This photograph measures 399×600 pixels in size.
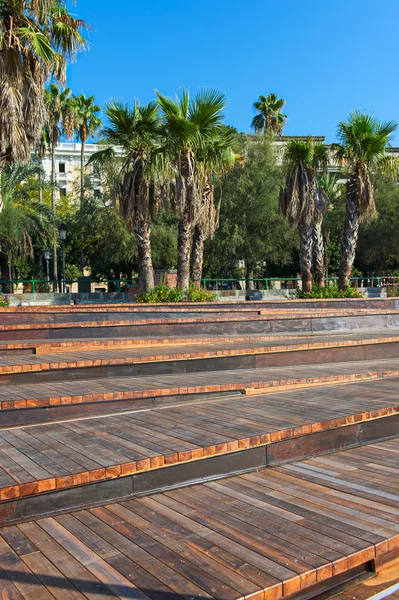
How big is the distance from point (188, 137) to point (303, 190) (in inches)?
234

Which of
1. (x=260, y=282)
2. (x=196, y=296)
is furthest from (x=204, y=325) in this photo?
(x=260, y=282)

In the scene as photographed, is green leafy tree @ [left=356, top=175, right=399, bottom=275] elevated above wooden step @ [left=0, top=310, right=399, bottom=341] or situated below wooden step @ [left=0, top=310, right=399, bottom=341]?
above

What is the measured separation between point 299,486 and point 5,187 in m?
28.1

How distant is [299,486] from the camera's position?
15.3ft

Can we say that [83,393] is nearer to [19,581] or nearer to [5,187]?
[19,581]

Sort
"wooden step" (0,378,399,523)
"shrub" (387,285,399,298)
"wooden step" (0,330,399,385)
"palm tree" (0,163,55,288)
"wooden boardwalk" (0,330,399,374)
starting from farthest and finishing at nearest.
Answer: "palm tree" (0,163,55,288) < "shrub" (387,285,399,298) < "wooden boardwalk" (0,330,399,374) < "wooden step" (0,330,399,385) < "wooden step" (0,378,399,523)

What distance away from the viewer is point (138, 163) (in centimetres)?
1773

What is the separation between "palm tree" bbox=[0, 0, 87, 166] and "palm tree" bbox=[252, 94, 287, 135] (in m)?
34.9

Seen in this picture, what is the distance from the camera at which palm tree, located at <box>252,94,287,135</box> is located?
159 feet

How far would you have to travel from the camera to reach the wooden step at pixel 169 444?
410cm

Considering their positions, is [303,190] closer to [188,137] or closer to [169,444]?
[188,137]

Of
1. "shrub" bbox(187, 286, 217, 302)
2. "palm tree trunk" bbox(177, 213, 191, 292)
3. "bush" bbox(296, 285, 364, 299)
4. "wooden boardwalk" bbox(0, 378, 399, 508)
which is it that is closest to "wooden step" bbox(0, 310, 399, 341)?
"shrub" bbox(187, 286, 217, 302)

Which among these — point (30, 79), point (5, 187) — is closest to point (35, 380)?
point (30, 79)

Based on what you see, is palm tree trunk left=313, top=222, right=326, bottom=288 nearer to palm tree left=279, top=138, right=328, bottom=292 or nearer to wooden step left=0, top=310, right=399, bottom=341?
palm tree left=279, top=138, right=328, bottom=292
